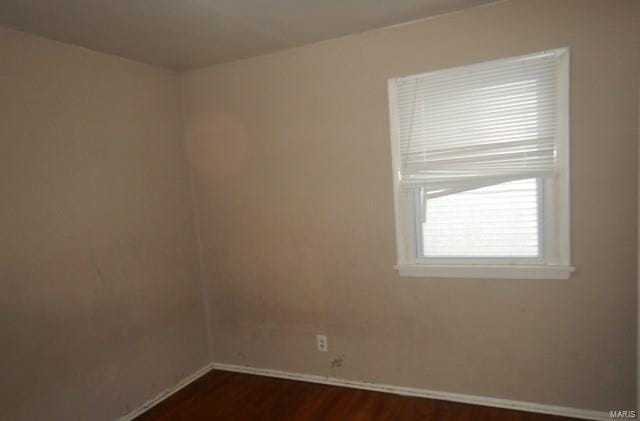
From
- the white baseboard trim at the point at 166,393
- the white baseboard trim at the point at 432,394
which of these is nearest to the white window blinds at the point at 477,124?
the white baseboard trim at the point at 432,394

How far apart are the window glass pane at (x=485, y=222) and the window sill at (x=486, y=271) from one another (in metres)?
0.09

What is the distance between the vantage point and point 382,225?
2588 millimetres

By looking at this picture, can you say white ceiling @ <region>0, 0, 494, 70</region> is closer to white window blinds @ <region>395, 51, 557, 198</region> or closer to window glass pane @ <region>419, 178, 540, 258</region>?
white window blinds @ <region>395, 51, 557, 198</region>

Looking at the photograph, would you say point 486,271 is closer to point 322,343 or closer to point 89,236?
point 322,343

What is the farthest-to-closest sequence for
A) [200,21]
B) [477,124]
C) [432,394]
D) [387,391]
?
[387,391], [432,394], [477,124], [200,21]

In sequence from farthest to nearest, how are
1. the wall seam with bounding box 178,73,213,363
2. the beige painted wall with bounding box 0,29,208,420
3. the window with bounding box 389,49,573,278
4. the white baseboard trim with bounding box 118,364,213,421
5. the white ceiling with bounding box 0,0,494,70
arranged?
the wall seam with bounding box 178,73,213,363 < the white baseboard trim with bounding box 118,364,213,421 < the window with bounding box 389,49,573,278 < the beige painted wall with bounding box 0,29,208,420 < the white ceiling with bounding box 0,0,494,70

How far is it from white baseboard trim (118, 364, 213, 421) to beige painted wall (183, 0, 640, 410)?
0.17 m

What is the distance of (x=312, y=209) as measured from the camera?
2.78m

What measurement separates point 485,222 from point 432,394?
1195mm

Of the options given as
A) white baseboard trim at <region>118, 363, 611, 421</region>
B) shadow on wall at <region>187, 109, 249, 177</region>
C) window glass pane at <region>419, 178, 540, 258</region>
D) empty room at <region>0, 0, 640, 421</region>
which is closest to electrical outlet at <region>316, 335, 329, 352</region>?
empty room at <region>0, 0, 640, 421</region>

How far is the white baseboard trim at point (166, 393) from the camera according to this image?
261cm

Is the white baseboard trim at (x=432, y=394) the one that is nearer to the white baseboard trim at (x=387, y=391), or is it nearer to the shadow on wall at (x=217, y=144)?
the white baseboard trim at (x=387, y=391)

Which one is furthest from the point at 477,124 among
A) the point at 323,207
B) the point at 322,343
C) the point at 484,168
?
the point at 322,343

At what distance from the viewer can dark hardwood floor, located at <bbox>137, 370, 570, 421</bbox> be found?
2387mm
